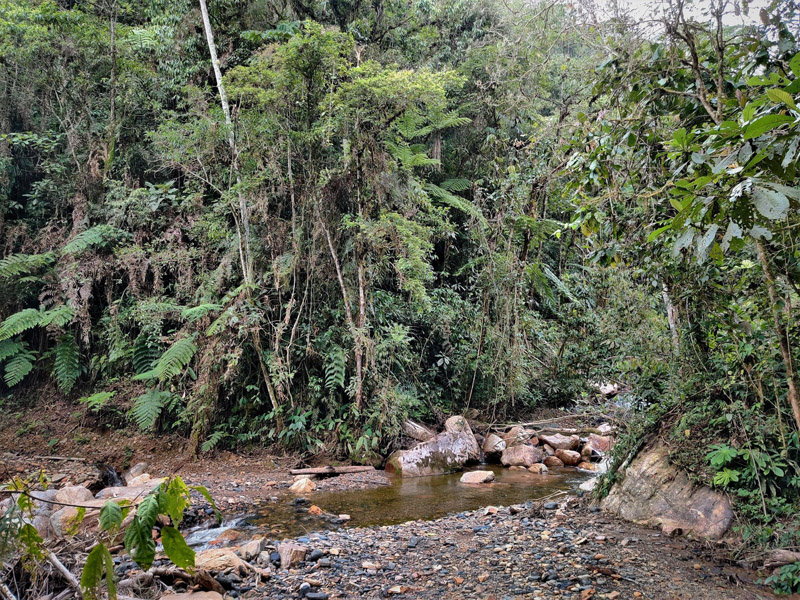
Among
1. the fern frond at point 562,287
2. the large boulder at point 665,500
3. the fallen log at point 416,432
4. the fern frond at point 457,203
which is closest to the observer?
the large boulder at point 665,500

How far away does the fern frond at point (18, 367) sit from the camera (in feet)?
27.8

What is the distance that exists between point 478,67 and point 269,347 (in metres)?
8.03

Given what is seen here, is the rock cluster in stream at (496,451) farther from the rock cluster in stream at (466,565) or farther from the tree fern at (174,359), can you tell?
the tree fern at (174,359)

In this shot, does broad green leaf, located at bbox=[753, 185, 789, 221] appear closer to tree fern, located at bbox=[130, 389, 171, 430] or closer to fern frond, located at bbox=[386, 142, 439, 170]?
fern frond, located at bbox=[386, 142, 439, 170]

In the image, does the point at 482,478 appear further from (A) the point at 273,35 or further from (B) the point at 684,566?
(A) the point at 273,35

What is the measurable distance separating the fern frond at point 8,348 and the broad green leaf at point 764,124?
34.5 ft

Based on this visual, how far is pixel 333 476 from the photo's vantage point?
7539 millimetres

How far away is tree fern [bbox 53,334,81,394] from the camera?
8.57 metres

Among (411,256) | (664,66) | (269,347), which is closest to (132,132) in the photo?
(269,347)

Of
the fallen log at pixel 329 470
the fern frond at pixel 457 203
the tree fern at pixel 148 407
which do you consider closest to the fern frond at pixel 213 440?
the tree fern at pixel 148 407

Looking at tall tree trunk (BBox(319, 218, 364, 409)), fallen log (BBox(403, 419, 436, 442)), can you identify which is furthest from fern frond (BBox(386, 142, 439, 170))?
fallen log (BBox(403, 419, 436, 442))

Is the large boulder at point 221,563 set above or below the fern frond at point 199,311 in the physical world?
below

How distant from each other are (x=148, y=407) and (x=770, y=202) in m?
8.28

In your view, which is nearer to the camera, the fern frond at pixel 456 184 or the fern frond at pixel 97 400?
the fern frond at pixel 97 400
